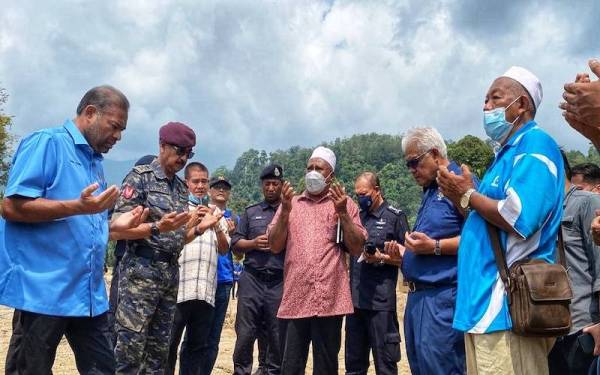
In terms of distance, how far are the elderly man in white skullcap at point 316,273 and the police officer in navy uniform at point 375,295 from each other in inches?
17.0

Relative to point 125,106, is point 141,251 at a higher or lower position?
lower

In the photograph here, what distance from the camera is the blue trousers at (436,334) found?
354cm

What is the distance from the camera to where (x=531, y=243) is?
2.85m

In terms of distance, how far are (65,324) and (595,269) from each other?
3.27m

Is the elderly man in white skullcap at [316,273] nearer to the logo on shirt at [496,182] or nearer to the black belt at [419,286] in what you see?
the black belt at [419,286]

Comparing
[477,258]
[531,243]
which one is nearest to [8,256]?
[477,258]

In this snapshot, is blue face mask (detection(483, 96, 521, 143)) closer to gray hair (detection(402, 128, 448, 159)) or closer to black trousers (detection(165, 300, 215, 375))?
gray hair (detection(402, 128, 448, 159))

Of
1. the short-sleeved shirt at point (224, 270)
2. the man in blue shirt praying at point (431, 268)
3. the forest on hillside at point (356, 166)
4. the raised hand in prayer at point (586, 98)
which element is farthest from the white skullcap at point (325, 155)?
the forest on hillside at point (356, 166)

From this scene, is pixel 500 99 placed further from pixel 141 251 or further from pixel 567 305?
pixel 141 251

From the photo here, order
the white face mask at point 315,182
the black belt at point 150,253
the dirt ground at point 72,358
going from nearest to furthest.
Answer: the black belt at point 150,253 < the white face mask at point 315,182 < the dirt ground at point 72,358

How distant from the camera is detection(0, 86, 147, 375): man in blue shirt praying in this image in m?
3.06

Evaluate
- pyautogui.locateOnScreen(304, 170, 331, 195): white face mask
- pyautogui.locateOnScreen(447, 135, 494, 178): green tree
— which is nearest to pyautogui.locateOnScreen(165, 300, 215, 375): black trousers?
pyautogui.locateOnScreen(304, 170, 331, 195): white face mask

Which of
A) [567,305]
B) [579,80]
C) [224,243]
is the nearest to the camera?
[579,80]

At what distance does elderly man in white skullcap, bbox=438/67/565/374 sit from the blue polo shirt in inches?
80.7
